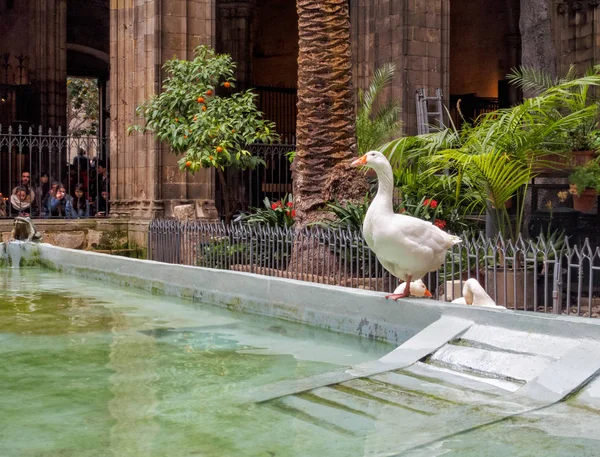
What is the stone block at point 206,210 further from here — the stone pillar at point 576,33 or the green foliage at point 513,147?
the stone pillar at point 576,33

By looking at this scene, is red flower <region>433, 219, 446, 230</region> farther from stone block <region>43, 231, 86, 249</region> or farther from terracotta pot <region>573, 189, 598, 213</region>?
stone block <region>43, 231, 86, 249</region>

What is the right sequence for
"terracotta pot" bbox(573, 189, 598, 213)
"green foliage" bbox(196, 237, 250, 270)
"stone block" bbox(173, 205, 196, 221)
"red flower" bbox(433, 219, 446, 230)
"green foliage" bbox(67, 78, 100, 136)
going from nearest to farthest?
"terracotta pot" bbox(573, 189, 598, 213) → "red flower" bbox(433, 219, 446, 230) → "green foliage" bbox(196, 237, 250, 270) → "stone block" bbox(173, 205, 196, 221) → "green foliage" bbox(67, 78, 100, 136)

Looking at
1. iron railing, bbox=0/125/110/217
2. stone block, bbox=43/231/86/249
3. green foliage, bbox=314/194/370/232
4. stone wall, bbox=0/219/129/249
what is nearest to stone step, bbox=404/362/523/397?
green foliage, bbox=314/194/370/232

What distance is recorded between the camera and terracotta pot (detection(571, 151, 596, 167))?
30.9 ft

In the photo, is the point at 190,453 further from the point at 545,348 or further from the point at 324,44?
the point at 324,44

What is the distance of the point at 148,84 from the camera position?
620 inches

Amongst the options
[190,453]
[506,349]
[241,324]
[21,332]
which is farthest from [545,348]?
[21,332]

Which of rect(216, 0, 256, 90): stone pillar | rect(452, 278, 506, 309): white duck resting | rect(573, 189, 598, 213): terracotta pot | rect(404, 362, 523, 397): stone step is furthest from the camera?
rect(216, 0, 256, 90): stone pillar

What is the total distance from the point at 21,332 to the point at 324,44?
19.2ft

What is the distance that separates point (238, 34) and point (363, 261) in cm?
1786

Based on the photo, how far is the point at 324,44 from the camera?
11305mm

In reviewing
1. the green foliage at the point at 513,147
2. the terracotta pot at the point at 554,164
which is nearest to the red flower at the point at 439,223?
the green foliage at the point at 513,147

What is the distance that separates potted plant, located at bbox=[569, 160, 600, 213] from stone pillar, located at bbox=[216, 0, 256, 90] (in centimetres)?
1671

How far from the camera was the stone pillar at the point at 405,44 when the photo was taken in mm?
17000
